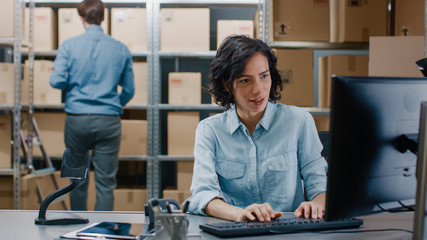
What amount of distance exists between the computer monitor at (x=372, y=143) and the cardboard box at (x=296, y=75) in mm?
1819

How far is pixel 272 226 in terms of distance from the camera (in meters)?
1.03

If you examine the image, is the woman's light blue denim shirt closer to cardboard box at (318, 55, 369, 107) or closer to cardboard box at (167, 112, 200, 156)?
cardboard box at (318, 55, 369, 107)

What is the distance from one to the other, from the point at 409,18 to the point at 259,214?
6.73 ft

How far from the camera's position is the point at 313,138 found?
1.47 meters

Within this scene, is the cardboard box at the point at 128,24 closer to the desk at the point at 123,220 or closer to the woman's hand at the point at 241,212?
the desk at the point at 123,220

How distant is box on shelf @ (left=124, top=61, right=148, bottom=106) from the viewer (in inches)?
130

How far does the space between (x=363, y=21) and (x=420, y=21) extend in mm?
328

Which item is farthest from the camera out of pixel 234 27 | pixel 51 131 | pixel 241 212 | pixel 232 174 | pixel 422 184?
pixel 51 131

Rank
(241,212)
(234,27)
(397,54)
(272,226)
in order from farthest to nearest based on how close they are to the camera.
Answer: (234,27), (397,54), (241,212), (272,226)

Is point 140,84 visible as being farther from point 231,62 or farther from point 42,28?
point 231,62

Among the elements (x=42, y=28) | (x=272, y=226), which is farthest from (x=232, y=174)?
(x=42, y=28)

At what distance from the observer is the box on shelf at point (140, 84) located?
3.31 meters

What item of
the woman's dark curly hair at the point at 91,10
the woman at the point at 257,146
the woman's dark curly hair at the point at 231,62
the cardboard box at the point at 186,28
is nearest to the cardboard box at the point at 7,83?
the woman's dark curly hair at the point at 91,10

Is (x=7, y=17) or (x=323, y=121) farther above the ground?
(x=7, y=17)
